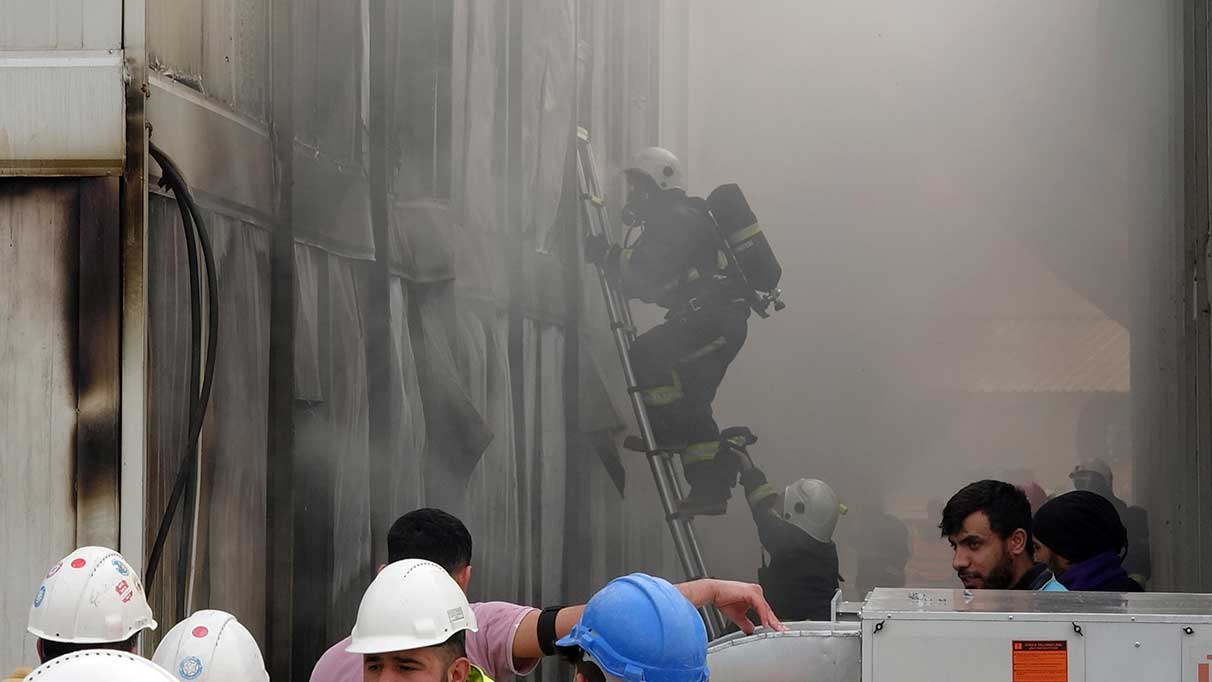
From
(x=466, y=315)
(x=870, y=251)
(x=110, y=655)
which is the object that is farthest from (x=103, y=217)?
(x=870, y=251)

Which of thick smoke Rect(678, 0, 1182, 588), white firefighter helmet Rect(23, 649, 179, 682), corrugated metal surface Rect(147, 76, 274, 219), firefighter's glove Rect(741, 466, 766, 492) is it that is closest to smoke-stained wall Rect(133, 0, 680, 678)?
corrugated metal surface Rect(147, 76, 274, 219)

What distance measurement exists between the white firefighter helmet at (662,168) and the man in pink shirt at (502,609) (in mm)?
3044

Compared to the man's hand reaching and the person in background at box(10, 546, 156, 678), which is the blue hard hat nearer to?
the man's hand reaching

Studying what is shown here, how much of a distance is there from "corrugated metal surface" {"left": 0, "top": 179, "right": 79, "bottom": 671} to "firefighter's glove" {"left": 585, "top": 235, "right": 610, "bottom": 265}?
2.68m

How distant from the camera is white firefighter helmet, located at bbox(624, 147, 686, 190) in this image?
6.15 metres

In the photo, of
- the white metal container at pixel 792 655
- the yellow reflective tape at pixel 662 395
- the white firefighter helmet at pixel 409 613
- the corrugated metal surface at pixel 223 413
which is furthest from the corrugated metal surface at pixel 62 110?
the yellow reflective tape at pixel 662 395

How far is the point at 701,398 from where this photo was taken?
6.12 metres

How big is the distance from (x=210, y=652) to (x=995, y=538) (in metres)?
2.23

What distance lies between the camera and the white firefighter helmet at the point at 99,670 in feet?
4.98

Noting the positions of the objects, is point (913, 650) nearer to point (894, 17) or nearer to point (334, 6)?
point (334, 6)

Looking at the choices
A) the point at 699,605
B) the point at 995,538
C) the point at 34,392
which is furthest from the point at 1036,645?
the point at 34,392

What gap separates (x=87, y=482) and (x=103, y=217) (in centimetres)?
69

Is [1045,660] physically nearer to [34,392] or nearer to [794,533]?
[34,392]

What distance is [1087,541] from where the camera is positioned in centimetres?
412
